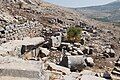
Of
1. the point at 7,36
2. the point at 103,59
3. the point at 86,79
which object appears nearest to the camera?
the point at 86,79

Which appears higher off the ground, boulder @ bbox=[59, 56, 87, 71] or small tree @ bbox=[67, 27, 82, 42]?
boulder @ bbox=[59, 56, 87, 71]

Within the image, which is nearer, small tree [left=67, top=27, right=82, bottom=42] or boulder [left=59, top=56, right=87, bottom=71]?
boulder [left=59, top=56, right=87, bottom=71]

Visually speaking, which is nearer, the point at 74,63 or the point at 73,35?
the point at 74,63

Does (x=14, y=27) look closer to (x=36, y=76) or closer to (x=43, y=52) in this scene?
(x=43, y=52)

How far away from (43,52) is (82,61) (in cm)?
369

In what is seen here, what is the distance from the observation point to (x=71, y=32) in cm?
2425

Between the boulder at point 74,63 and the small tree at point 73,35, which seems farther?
the small tree at point 73,35

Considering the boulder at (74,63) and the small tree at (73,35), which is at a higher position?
the boulder at (74,63)

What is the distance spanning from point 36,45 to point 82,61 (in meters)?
4.15

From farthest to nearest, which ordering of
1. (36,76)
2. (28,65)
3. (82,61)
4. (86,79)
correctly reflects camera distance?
(82,61)
(86,79)
(28,65)
(36,76)

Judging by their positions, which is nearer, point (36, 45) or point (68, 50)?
point (36, 45)

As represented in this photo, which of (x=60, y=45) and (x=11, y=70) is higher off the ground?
(x=11, y=70)

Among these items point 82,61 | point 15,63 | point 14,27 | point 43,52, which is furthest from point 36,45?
point 15,63

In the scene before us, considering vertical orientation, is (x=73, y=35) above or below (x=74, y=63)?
below
